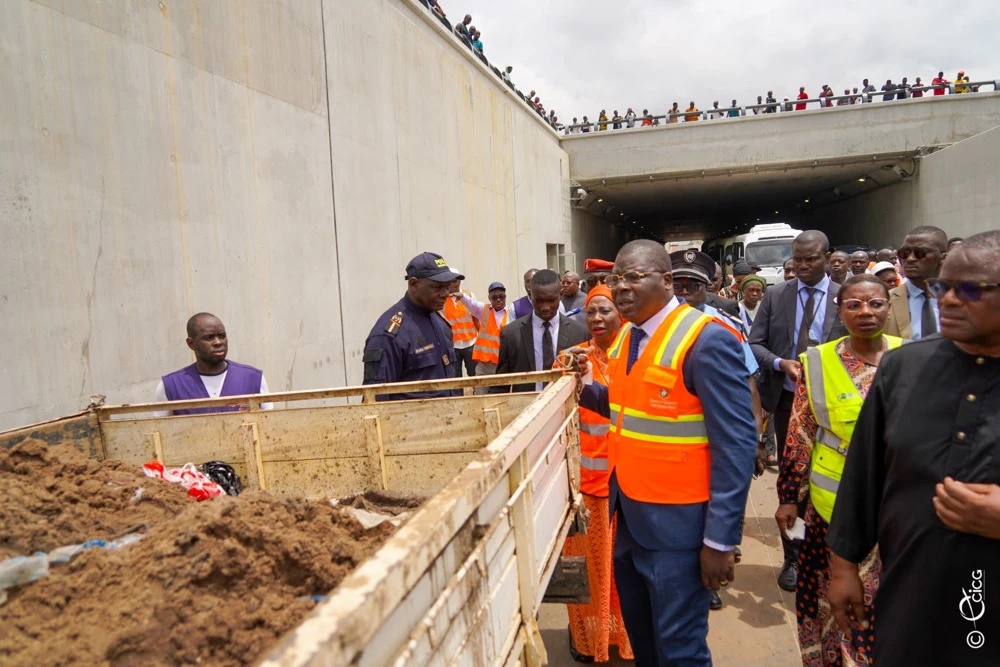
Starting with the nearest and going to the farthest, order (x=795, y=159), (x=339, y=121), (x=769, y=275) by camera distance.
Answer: (x=339, y=121) → (x=769, y=275) → (x=795, y=159)

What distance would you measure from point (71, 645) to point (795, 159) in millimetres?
23390

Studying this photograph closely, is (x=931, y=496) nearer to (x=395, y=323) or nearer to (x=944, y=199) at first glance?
(x=395, y=323)

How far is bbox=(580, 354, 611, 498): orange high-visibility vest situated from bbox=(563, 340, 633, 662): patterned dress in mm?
60

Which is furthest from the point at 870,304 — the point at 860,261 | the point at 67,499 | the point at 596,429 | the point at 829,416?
the point at 860,261

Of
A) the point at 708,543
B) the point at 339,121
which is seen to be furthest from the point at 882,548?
the point at 339,121

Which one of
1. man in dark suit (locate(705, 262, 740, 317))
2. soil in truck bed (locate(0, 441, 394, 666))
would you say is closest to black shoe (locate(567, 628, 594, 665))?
soil in truck bed (locate(0, 441, 394, 666))

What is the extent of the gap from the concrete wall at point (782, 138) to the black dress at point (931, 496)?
21.0 meters

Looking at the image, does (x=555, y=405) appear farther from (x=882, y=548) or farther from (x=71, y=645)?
(x=71, y=645)

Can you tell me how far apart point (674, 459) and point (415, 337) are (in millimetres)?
1956

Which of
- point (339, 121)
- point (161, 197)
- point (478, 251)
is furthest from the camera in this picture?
point (478, 251)

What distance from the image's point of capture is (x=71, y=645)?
1.22 m

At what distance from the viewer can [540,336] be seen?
15.1ft

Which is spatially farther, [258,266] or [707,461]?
[258,266]

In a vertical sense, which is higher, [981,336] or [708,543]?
[981,336]
